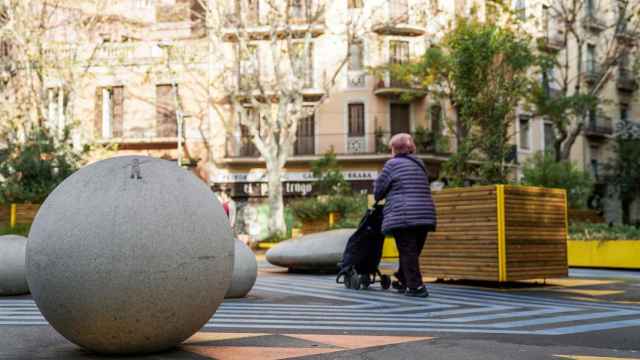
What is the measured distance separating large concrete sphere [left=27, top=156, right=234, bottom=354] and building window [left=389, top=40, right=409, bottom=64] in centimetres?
3991

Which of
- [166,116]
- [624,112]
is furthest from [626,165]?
[166,116]

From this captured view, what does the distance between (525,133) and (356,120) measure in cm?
1143

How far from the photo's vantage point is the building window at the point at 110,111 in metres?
45.8

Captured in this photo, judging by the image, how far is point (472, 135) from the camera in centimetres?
2389

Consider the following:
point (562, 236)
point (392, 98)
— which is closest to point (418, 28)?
point (392, 98)

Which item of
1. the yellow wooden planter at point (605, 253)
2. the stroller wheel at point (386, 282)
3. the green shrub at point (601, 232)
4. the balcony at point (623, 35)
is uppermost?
the balcony at point (623, 35)

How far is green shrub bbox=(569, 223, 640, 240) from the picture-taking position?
17584 mm

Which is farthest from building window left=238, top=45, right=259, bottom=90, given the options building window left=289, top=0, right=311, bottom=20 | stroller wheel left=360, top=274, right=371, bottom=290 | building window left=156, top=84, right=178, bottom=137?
stroller wheel left=360, top=274, right=371, bottom=290

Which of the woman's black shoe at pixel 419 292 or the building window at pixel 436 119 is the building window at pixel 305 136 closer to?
the building window at pixel 436 119

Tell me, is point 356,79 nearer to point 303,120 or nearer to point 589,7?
point 303,120

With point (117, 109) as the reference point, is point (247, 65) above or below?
above

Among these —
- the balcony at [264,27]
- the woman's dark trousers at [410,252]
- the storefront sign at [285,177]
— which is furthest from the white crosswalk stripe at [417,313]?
the storefront sign at [285,177]

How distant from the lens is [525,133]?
161ft

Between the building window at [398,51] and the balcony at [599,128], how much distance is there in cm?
1457
